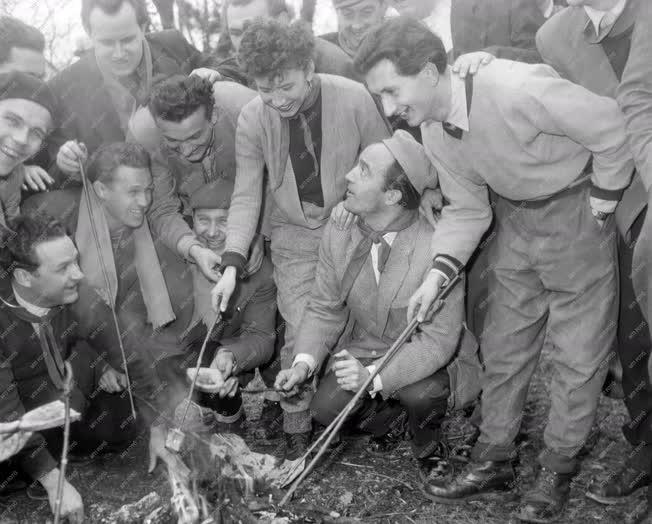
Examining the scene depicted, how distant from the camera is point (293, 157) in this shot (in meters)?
4.02

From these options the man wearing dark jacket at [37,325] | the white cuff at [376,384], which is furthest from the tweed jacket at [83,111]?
the white cuff at [376,384]

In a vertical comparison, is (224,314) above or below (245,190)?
below

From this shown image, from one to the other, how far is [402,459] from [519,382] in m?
0.86

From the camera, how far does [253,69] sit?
3617 mm

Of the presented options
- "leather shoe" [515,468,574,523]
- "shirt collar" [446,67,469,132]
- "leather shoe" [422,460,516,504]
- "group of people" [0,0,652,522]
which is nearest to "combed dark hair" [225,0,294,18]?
"group of people" [0,0,652,522]

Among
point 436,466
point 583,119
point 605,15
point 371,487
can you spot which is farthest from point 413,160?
point 371,487

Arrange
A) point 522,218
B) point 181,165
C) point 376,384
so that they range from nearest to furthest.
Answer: point 522,218
point 376,384
point 181,165

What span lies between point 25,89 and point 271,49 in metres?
1.40

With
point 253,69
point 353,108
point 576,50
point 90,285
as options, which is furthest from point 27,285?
point 576,50

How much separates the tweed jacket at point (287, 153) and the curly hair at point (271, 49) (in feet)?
0.98

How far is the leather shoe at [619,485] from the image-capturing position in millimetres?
3607

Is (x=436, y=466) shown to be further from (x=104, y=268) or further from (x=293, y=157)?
(x=104, y=268)

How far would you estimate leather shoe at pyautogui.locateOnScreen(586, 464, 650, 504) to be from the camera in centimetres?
361

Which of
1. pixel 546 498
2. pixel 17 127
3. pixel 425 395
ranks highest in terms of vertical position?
pixel 17 127
